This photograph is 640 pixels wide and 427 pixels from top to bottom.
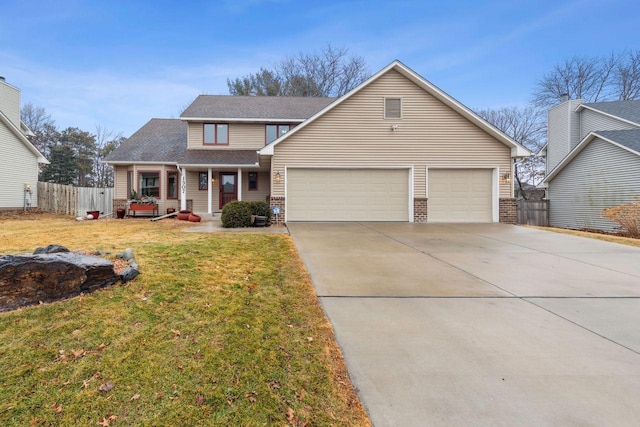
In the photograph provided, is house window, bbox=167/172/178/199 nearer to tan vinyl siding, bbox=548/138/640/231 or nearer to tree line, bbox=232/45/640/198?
tree line, bbox=232/45/640/198

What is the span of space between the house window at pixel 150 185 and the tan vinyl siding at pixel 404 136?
9256 millimetres

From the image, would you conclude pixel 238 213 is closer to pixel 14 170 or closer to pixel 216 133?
pixel 216 133

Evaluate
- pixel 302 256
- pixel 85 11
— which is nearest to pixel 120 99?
pixel 85 11

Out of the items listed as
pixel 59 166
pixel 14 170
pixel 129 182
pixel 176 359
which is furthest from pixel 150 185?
pixel 59 166

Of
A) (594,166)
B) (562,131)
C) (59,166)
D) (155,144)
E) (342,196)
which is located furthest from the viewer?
(59,166)

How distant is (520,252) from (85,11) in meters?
18.2

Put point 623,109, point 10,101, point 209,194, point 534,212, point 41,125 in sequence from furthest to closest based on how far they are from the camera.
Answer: point 41,125
point 10,101
point 623,109
point 534,212
point 209,194

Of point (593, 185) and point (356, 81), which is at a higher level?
point (356, 81)

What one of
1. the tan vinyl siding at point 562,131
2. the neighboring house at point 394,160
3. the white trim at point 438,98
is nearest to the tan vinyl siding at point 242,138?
the neighboring house at point 394,160

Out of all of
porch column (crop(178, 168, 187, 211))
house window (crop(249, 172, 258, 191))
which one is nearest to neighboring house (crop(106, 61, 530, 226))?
house window (crop(249, 172, 258, 191))

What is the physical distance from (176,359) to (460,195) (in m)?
12.9

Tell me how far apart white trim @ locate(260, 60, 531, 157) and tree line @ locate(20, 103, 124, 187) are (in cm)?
2968

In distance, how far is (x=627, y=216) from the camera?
1307 cm

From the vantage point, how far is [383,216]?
13062 millimetres
